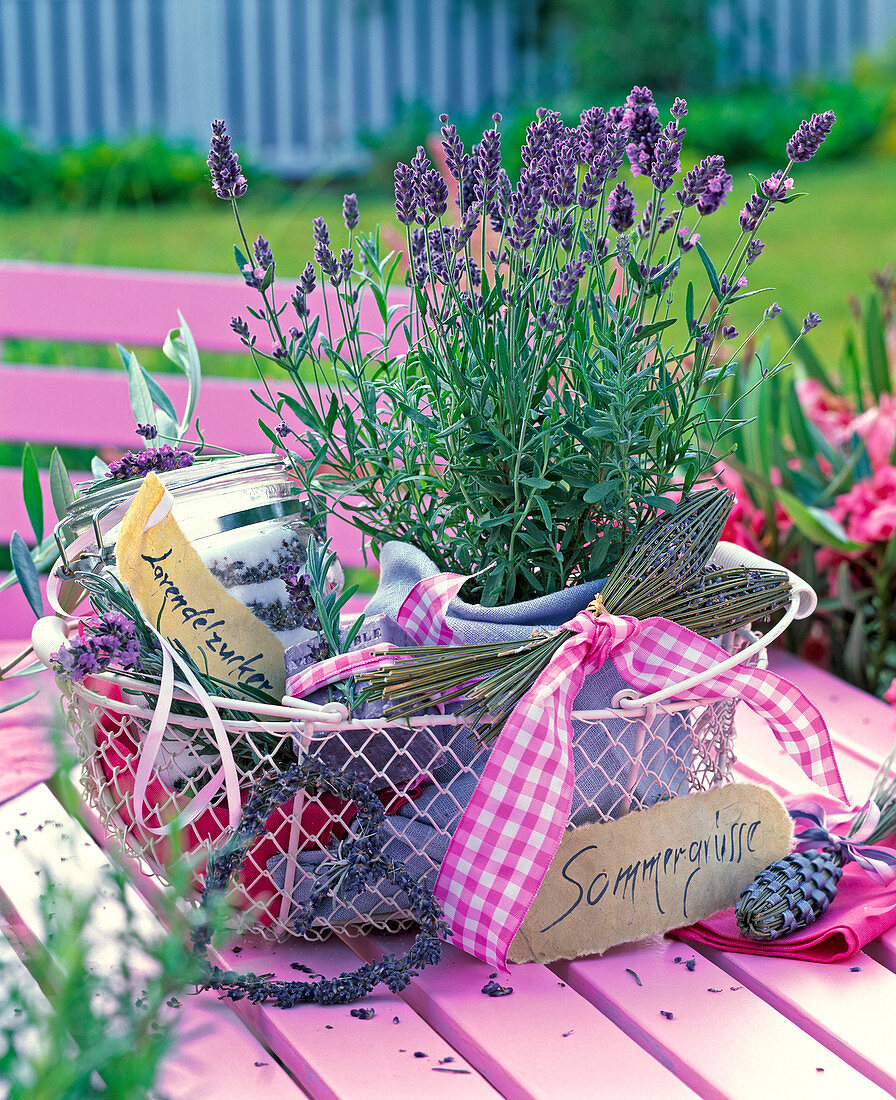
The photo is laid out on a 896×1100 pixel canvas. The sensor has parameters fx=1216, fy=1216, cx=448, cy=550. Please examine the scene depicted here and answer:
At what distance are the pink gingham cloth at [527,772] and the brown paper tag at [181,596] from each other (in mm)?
50

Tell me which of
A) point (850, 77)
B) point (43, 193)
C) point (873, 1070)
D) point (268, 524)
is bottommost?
point (873, 1070)

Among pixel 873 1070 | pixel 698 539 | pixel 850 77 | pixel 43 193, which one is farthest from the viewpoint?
pixel 850 77

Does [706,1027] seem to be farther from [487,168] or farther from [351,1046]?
[487,168]

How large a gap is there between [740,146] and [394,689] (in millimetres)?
5655

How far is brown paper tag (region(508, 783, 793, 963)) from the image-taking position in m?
0.80

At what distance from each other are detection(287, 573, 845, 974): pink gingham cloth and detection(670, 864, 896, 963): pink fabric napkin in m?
0.16

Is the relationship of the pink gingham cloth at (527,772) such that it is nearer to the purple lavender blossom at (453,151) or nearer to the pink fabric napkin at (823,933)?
the pink fabric napkin at (823,933)

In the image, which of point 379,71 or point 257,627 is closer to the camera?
point 257,627

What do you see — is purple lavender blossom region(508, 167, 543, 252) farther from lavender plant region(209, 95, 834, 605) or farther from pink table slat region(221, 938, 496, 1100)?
pink table slat region(221, 938, 496, 1100)

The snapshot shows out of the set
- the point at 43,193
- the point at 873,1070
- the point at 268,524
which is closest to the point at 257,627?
the point at 268,524

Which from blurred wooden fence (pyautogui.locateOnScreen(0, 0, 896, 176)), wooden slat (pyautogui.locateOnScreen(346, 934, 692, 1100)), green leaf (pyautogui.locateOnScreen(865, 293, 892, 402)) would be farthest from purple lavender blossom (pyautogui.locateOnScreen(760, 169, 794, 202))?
blurred wooden fence (pyautogui.locateOnScreen(0, 0, 896, 176))

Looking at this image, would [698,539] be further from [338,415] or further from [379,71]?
[379,71]

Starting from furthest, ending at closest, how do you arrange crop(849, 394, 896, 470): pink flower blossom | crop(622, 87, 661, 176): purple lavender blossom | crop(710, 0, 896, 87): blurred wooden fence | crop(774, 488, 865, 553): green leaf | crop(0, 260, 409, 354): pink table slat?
crop(710, 0, 896, 87): blurred wooden fence, crop(0, 260, 409, 354): pink table slat, crop(849, 394, 896, 470): pink flower blossom, crop(774, 488, 865, 553): green leaf, crop(622, 87, 661, 176): purple lavender blossom

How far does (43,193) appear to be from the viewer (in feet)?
16.4
